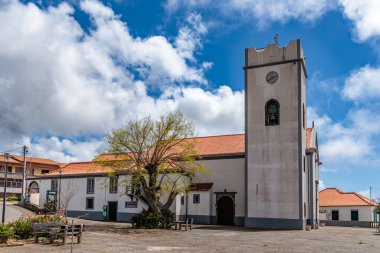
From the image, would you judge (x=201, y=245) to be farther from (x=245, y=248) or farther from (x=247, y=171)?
(x=247, y=171)

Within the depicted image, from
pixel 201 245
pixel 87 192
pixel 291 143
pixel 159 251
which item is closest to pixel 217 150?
pixel 291 143

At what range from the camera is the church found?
33594mm

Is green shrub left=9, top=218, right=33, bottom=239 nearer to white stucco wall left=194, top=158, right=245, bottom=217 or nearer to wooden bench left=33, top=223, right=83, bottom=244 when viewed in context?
wooden bench left=33, top=223, right=83, bottom=244

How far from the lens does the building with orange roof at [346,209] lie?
5056 cm

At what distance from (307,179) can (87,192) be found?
23277 mm

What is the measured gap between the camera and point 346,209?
51.9 metres

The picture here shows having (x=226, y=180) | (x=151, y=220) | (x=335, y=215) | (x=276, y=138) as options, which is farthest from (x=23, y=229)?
(x=335, y=215)

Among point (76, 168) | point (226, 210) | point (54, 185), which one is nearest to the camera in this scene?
point (226, 210)

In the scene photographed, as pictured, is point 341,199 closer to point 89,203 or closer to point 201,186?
point 201,186

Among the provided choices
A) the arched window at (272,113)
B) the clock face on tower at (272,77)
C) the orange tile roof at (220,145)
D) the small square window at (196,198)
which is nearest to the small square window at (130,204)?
the orange tile roof at (220,145)

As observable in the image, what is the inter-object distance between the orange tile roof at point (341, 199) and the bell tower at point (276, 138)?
66.0 feet

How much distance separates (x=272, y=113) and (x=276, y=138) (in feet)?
7.22

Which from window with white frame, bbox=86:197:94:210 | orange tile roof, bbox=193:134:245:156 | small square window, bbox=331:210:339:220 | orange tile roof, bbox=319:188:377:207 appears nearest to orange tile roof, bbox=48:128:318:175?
orange tile roof, bbox=193:134:245:156

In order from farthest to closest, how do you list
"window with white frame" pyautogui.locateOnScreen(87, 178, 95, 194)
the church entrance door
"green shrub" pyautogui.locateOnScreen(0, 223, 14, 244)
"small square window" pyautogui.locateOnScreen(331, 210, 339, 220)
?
"small square window" pyautogui.locateOnScreen(331, 210, 339, 220), "window with white frame" pyautogui.locateOnScreen(87, 178, 95, 194), the church entrance door, "green shrub" pyautogui.locateOnScreen(0, 223, 14, 244)
